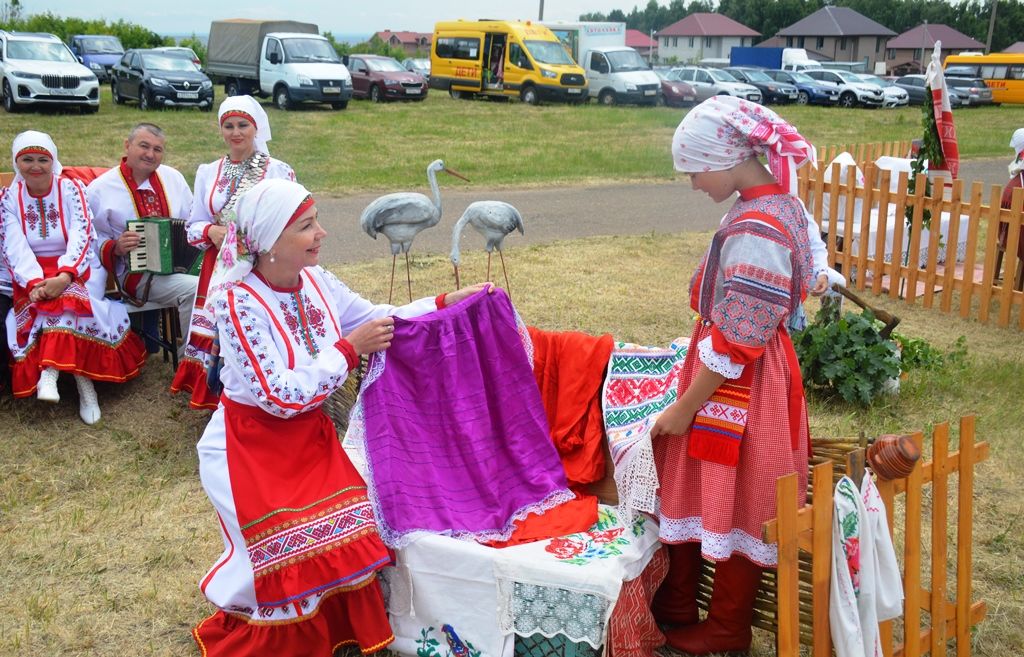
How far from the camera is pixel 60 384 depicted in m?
5.67

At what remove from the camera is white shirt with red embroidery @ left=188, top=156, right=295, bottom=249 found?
500 cm

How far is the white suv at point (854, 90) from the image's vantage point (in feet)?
97.5

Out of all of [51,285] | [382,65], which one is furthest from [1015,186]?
[382,65]

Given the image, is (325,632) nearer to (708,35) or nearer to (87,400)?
Result: (87,400)

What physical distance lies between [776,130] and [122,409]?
423 centimetres

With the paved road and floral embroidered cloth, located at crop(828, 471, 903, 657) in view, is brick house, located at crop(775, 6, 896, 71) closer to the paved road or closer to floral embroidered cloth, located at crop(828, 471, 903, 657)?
the paved road

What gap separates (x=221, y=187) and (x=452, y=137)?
14358mm

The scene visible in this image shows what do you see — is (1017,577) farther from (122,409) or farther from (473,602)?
(122,409)

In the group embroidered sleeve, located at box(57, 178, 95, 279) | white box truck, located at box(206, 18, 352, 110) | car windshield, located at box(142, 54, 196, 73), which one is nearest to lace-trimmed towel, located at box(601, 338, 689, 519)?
embroidered sleeve, located at box(57, 178, 95, 279)

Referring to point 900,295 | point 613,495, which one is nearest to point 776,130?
point 613,495

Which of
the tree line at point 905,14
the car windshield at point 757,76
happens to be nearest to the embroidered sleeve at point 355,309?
the car windshield at point 757,76

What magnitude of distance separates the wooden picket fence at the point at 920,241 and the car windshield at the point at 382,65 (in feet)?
60.0

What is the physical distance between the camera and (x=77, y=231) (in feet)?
17.5

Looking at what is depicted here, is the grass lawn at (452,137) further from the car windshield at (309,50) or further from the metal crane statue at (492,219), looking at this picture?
the metal crane statue at (492,219)
